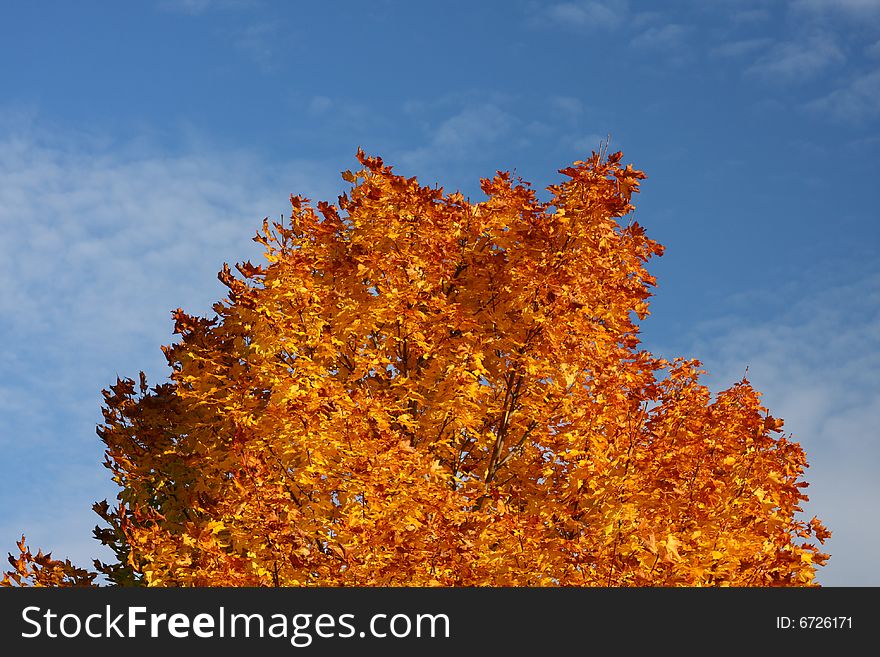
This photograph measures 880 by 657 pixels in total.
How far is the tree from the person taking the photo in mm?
12398

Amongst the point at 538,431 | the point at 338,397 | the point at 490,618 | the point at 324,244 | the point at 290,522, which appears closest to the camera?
the point at 490,618

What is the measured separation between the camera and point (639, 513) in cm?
1338

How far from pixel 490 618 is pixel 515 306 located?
5848mm

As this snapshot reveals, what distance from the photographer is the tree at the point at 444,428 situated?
40.7ft

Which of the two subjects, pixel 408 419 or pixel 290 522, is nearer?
pixel 290 522

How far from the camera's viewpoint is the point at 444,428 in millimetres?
14055

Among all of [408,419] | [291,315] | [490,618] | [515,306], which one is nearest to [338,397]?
[408,419]

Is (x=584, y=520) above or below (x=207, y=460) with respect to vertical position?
below

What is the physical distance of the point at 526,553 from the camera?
1263 centimetres

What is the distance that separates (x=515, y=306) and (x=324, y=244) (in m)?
3.60

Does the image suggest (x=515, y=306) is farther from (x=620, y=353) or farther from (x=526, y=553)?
(x=526, y=553)

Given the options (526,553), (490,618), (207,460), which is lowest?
(490,618)

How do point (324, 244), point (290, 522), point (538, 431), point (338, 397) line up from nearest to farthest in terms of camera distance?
point (290, 522) < point (338, 397) < point (538, 431) < point (324, 244)

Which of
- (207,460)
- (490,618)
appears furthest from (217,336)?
(490,618)
